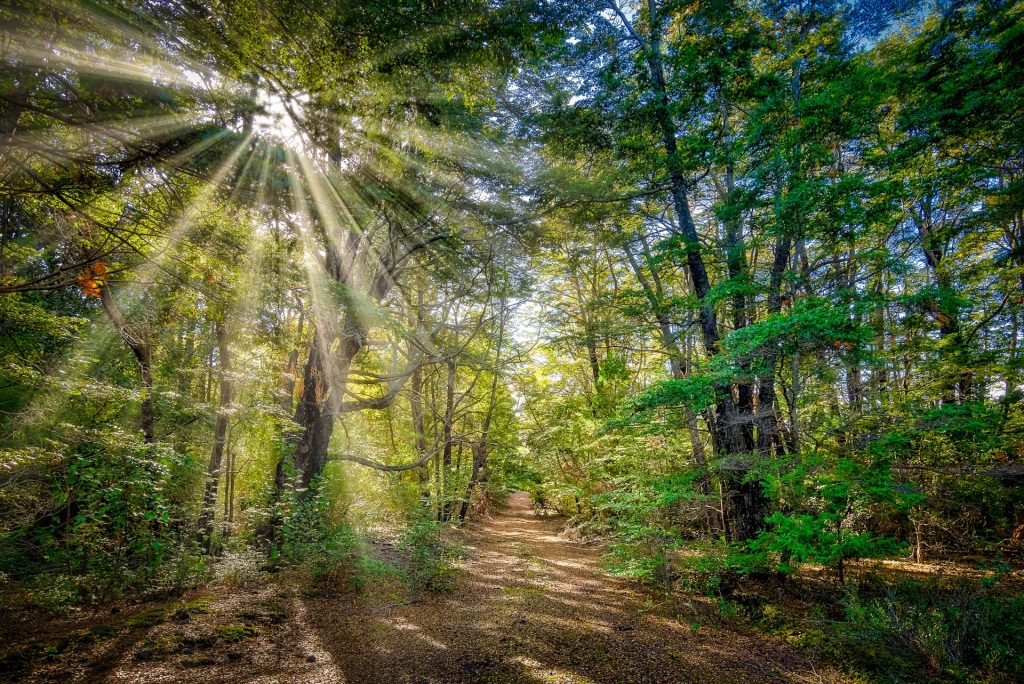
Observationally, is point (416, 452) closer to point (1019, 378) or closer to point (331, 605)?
point (331, 605)

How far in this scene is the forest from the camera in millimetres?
3598

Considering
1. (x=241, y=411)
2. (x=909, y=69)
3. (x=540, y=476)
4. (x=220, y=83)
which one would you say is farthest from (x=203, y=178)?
(x=540, y=476)

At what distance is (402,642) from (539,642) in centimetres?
168

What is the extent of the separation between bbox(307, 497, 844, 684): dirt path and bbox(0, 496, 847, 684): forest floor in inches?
0.8

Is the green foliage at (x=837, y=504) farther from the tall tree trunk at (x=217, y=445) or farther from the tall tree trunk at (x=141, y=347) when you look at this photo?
the tall tree trunk at (x=141, y=347)

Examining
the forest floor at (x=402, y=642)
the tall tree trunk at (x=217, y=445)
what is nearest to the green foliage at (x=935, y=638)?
the forest floor at (x=402, y=642)

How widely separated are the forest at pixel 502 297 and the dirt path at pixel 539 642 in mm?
57

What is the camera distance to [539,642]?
4742mm

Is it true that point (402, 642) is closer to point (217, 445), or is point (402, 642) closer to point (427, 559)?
point (427, 559)

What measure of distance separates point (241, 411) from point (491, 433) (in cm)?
944

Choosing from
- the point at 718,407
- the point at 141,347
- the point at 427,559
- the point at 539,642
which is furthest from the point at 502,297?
the point at 141,347

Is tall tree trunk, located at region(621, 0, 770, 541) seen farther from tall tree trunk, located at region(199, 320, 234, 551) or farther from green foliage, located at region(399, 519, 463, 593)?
tall tree trunk, located at region(199, 320, 234, 551)

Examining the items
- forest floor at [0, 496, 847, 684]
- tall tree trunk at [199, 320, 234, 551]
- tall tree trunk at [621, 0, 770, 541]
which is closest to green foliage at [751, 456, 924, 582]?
tall tree trunk at [621, 0, 770, 541]

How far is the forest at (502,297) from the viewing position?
360 cm
